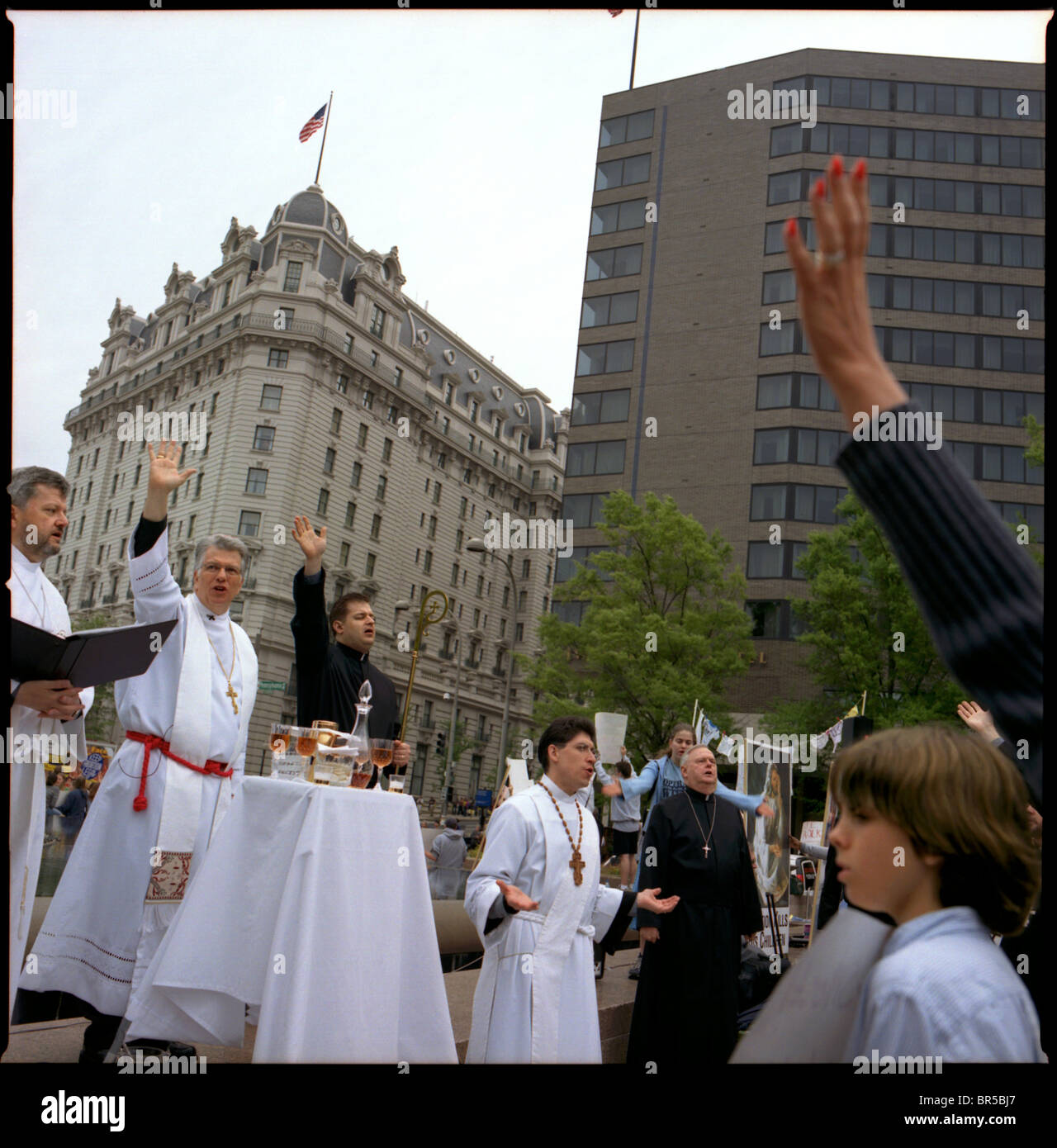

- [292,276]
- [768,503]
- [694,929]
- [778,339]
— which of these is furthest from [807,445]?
[694,929]

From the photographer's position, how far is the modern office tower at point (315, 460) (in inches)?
2002

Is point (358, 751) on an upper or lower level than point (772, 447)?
lower

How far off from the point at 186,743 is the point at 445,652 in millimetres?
58919

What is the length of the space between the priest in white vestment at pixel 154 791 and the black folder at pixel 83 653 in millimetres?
845

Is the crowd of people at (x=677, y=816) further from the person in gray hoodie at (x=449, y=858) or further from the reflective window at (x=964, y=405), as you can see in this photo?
the reflective window at (x=964, y=405)

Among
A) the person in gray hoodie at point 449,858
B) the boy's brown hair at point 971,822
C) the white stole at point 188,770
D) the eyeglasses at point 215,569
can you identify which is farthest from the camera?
the person in gray hoodie at point 449,858

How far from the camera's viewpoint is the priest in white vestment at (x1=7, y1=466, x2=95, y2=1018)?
11.2 ft

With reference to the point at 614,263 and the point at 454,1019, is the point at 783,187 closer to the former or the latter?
the point at 614,263

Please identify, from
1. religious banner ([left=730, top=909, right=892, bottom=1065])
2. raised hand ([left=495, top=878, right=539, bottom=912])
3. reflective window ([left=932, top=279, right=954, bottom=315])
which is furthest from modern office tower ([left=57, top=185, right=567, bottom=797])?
religious banner ([left=730, top=909, right=892, bottom=1065])

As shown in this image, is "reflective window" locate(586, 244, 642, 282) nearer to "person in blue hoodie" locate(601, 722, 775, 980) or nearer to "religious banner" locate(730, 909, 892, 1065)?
"person in blue hoodie" locate(601, 722, 775, 980)

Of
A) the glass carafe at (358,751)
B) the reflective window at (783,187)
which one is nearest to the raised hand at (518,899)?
the glass carafe at (358,751)

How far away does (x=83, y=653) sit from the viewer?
3049 millimetres

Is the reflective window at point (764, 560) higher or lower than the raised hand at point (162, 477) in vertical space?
higher

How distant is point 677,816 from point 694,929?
0.63 m
